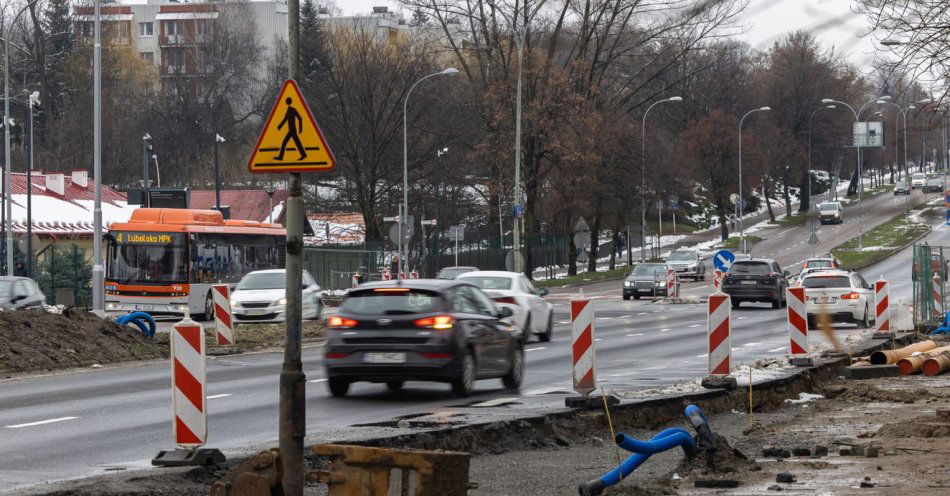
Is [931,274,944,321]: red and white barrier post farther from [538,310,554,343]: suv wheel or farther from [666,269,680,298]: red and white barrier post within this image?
[666,269,680,298]: red and white barrier post

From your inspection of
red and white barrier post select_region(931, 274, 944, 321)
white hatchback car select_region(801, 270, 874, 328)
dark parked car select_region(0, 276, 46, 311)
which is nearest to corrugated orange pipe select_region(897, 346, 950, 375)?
red and white barrier post select_region(931, 274, 944, 321)

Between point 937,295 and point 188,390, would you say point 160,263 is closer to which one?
point 937,295

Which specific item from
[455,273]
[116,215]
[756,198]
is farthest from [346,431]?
[756,198]

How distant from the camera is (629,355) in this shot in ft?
85.6

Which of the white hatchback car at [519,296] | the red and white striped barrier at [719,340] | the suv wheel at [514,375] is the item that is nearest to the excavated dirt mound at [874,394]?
the red and white striped barrier at [719,340]

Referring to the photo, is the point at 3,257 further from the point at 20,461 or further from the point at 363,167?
the point at 20,461

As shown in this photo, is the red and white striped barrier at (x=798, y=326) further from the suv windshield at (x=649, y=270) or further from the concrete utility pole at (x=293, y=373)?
the suv windshield at (x=649, y=270)

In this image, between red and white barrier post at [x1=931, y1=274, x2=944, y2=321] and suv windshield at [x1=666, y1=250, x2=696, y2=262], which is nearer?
red and white barrier post at [x1=931, y1=274, x2=944, y2=321]

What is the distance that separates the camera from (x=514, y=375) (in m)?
19.5

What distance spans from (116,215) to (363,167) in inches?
454

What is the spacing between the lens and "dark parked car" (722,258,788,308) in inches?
1813

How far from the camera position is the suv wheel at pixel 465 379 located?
703 inches

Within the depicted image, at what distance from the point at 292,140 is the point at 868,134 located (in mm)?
4488

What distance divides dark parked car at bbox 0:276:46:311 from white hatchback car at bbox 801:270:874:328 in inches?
707
